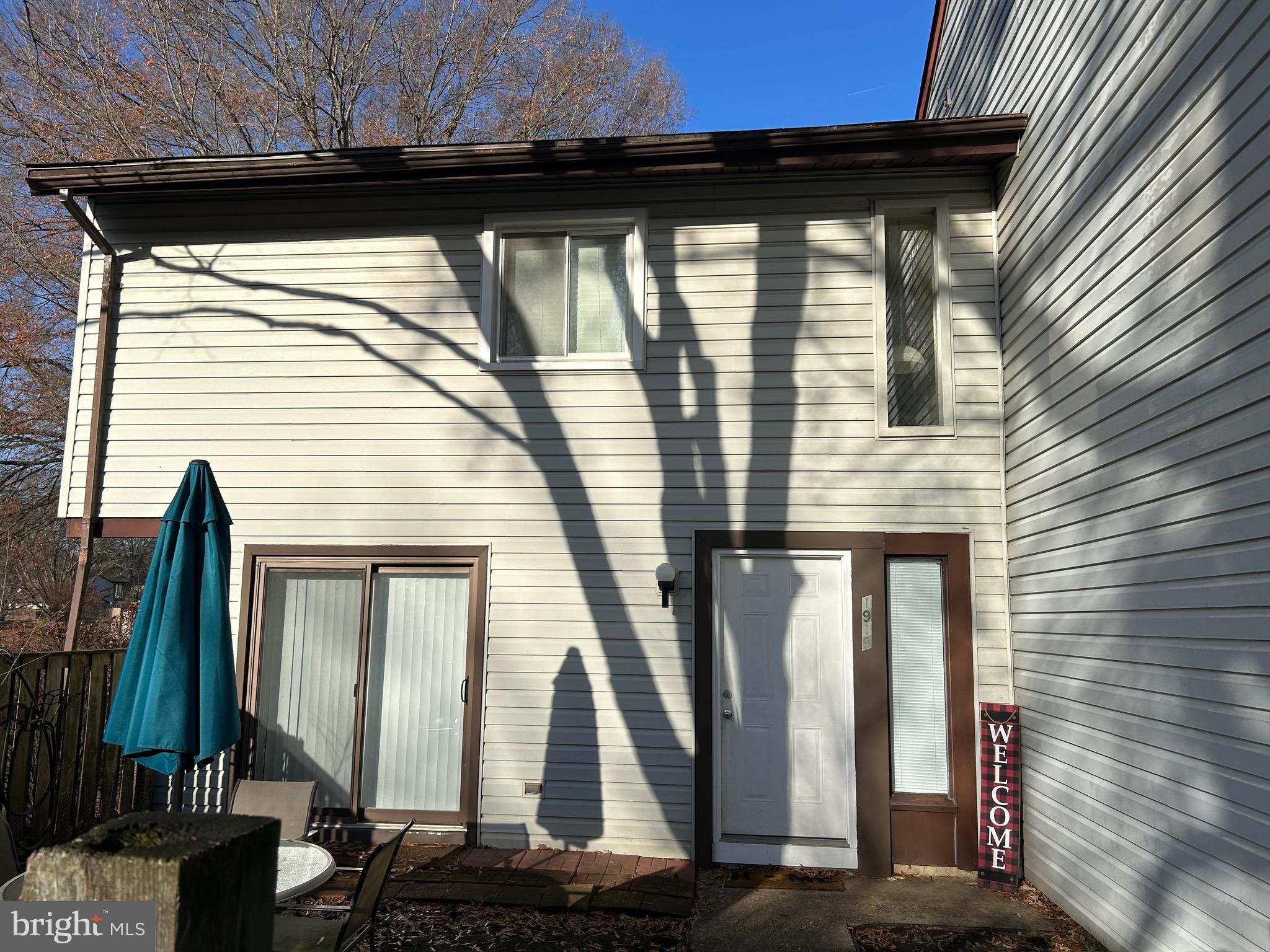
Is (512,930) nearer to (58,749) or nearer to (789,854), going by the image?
(789,854)

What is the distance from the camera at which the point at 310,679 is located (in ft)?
21.5

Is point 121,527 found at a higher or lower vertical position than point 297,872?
higher

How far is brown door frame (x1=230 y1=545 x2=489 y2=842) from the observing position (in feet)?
20.5

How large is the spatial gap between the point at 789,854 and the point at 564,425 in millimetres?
3326

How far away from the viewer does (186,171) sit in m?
6.54

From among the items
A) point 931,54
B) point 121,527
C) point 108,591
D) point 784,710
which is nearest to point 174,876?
point 784,710

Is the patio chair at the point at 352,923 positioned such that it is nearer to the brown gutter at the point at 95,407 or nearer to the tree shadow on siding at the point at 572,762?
the tree shadow on siding at the point at 572,762

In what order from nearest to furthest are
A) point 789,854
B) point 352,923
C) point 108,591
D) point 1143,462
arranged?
1. point 352,923
2. point 1143,462
3. point 789,854
4. point 108,591

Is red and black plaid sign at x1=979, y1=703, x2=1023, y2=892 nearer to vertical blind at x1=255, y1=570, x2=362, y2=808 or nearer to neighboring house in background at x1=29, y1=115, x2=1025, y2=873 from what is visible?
neighboring house in background at x1=29, y1=115, x2=1025, y2=873

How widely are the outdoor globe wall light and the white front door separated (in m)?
0.34

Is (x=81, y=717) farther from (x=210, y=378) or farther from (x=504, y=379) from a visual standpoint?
(x=504, y=379)

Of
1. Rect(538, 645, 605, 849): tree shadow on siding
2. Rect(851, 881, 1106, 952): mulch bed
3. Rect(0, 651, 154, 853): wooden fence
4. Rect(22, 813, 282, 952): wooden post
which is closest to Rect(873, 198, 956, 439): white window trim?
Rect(538, 645, 605, 849): tree shadow on siding

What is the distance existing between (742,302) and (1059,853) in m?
4.05

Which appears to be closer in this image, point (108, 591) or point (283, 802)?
point (283, 802)
